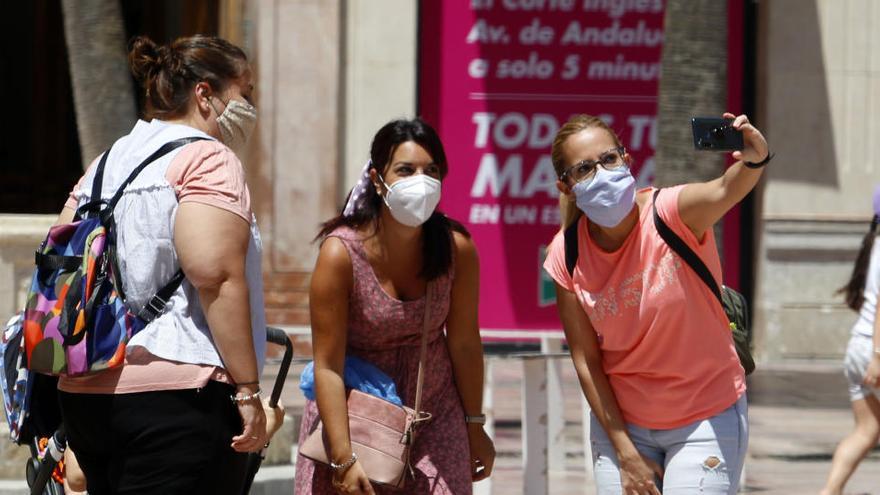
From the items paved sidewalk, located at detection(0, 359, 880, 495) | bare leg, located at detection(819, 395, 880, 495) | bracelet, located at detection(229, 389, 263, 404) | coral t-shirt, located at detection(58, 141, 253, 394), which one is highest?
coral t-shirt, located at detection(58, 141, 253, 394)

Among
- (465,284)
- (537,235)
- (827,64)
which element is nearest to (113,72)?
(537,235)

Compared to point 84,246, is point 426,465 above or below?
below

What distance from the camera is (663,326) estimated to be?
408 cm

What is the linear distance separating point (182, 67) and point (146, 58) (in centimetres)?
11

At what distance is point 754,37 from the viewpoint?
14.0 meters

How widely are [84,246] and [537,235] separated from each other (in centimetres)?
1041

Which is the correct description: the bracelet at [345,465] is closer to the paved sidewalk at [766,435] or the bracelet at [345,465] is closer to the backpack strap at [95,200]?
the backpack strap at [95,200]

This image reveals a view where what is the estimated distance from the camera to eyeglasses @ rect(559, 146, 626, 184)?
13.7ft

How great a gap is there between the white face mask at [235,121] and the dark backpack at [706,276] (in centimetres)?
98

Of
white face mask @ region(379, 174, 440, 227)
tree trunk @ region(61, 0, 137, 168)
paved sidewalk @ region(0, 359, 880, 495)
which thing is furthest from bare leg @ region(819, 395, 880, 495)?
tree trunk @ region(61, 0, 137, 168)

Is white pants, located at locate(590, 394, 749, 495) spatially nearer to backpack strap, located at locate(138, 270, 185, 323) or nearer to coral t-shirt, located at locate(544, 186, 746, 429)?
coral t-shirt, located at locate(544, 186, 746, 429)

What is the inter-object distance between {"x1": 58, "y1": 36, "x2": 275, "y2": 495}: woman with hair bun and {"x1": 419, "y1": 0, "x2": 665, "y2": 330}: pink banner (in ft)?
33.2

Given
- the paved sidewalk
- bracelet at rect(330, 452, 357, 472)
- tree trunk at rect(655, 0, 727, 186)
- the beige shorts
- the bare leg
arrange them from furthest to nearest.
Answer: tree trunk at rect(655, 0, 727, 186), the paved sidewalk, the bare leg, the beige shorts, bracelet at rect(330, 452, 357, 472)

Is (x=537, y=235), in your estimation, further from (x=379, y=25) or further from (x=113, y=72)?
(x=113, y=72)
